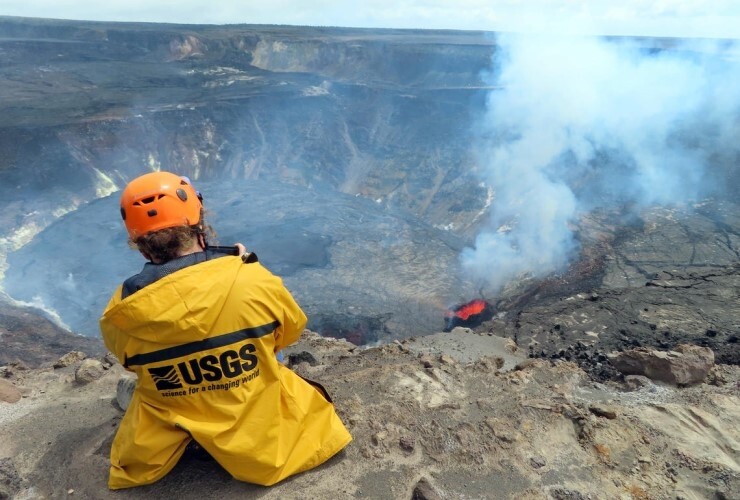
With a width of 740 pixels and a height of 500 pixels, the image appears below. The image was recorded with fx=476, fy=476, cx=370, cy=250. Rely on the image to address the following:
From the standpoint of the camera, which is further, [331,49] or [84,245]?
[331,49]

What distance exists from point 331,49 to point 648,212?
119 ft

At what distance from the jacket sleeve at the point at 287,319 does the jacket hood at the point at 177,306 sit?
273 millimetres

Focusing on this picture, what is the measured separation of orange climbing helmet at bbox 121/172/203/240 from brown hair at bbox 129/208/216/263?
0.02 meters

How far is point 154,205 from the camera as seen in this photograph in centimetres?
211

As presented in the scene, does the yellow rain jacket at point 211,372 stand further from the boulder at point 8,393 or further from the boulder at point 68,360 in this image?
the boulder at point 68,360

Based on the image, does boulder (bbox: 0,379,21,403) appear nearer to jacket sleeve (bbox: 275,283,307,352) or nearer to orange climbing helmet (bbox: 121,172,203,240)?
orange climbing helmet (bbox: 121,172,203,240)

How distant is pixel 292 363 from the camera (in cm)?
544

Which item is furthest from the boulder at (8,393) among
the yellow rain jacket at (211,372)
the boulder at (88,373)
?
the yellow rain jacket at (211,372)

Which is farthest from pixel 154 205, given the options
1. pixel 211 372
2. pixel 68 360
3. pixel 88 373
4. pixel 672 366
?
pixel 672 366

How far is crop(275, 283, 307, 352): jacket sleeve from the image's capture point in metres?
2.23

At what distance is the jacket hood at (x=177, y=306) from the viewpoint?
1.96 m

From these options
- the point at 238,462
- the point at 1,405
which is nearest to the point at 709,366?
the point at 238,462

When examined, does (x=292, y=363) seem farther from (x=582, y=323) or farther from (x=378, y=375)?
(x=582, y=323)

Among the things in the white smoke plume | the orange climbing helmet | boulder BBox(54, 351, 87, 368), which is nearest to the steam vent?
the white smoke plume
